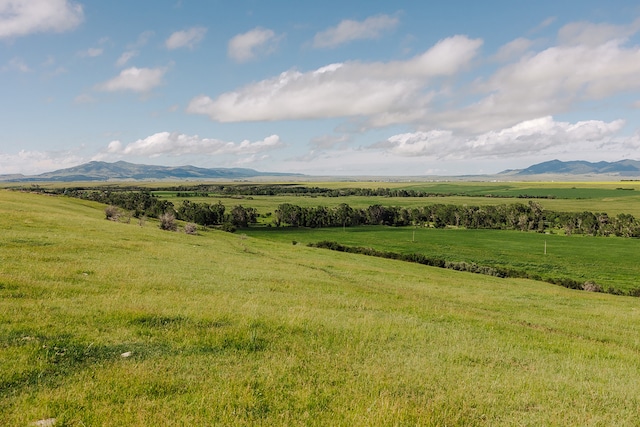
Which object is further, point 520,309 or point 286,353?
point 520,309

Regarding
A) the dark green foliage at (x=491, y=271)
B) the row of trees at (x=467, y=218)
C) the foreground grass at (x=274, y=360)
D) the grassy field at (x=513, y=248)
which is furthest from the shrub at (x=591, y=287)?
the row of trees at (x=467, y=218)

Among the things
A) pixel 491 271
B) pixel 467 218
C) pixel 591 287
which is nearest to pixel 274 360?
pixel 491 271

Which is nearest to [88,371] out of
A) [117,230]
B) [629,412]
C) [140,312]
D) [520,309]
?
[140,312]

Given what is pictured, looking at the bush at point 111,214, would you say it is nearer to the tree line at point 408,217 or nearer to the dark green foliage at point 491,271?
the dark green foliage at point 491,271

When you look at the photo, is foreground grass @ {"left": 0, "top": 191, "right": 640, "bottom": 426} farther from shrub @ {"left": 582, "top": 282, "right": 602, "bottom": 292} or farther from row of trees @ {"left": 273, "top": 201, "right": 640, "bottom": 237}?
row of trees @ {"left": 273, "top": 201, "right": 640, "bottom": 237}

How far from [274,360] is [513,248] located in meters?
120

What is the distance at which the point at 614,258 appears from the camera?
325 feet

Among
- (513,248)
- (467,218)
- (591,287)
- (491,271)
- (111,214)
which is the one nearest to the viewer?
(591,287)

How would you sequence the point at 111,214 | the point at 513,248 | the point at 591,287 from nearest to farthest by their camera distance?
the point at 591,287, the point at 111,214, the point at 513,248

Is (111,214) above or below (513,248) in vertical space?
above

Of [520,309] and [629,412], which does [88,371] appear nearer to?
[629,412]

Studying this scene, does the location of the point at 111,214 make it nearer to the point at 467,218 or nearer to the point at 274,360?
the point at 274,360

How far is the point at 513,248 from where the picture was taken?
115500mm

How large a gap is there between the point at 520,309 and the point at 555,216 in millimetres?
159657
